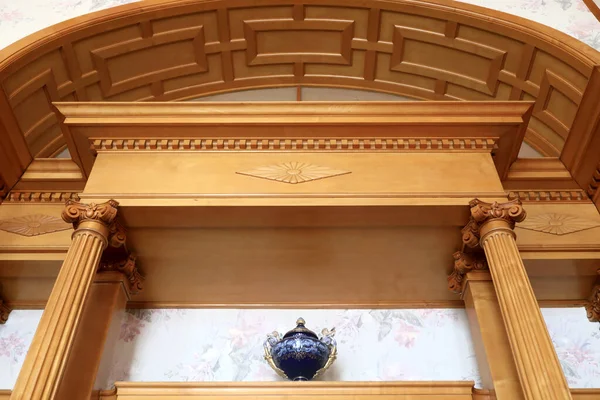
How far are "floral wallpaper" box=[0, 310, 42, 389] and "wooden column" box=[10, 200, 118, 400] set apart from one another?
990 mm

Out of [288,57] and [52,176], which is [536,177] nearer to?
[288,57]

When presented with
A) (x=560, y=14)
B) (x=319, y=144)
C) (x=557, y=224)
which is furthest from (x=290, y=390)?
(x=560, y=14)

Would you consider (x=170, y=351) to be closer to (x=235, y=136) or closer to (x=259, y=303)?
(x=259, y=303)

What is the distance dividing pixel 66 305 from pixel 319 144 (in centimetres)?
163

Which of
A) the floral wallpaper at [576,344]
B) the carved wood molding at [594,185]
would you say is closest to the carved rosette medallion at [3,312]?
the floral wallpaper at [576,344]

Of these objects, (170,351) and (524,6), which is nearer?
(170,351)

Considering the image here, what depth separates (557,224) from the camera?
3.63 m

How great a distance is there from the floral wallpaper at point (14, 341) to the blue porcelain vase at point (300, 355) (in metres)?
1.53

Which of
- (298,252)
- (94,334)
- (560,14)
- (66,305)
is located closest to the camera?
(66,305)

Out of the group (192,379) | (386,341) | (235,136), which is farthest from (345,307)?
(235,136)

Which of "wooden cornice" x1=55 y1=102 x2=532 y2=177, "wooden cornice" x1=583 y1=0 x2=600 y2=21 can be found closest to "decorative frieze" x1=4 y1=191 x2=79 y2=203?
"wooden cornice" x1=55 y1=102 x2=532 y2=177

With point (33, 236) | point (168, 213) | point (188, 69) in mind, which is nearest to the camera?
point (168, 213)

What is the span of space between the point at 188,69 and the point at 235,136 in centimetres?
140

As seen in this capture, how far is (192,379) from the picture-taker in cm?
343
